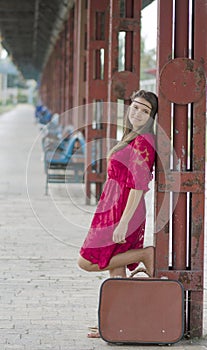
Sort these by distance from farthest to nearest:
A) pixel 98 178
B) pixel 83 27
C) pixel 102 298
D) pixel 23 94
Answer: pixel 23 94, pixel 83 27, pixel 98 178, pixel 102 298

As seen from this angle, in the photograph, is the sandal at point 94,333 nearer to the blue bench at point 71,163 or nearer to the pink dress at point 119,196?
the pink dress at point 119,196

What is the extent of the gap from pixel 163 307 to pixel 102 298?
0.38 meters

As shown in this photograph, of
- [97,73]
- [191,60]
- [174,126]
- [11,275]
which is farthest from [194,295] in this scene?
[97,73]

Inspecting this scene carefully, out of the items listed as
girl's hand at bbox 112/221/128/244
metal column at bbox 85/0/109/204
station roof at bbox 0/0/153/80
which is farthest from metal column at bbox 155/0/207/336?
station roof at bbox 0/0/153/80

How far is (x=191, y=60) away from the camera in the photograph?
582 cm

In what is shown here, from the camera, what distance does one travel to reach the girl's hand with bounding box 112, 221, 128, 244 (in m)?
5.67

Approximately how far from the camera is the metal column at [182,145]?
5.83 m

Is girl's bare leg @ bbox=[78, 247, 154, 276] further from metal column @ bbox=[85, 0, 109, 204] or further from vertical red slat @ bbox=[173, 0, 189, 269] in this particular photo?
metal column @ bbox=[85, 0, 109, 204]

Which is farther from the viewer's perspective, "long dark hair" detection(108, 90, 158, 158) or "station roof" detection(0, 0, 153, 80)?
"station roof" detection(0, 0, 153, 80)

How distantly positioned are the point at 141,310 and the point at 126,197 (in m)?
A: 0.71

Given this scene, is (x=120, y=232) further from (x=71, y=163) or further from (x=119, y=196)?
(x=71, y=163)

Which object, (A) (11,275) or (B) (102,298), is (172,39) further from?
(A) (11,275)

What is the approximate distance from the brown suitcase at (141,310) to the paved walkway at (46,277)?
80mm

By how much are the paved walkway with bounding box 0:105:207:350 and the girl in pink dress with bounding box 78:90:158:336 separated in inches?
22.4
